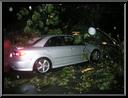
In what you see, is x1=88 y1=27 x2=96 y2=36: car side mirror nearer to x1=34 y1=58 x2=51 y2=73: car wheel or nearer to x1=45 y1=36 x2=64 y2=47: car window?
x1=45 y1=36 x2=64 y2=47: car window

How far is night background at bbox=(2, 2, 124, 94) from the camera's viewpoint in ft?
90.1

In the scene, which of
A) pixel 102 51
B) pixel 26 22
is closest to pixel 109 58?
pixel 102 51

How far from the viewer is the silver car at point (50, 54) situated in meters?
27.4

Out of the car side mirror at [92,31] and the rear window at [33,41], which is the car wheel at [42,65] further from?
the car side mirror at [92,31]

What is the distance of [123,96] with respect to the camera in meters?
27.5

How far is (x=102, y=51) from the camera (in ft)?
90.4

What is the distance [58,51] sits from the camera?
90.2 feet

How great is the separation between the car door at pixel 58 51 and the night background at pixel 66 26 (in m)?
0.21

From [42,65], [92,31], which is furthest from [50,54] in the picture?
[92,31]

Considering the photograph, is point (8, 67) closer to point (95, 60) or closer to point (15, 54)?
point (15, 54)

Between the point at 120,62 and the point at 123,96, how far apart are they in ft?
2.62

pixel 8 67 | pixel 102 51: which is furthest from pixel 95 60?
pixel 8 67

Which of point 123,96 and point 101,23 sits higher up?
point 101,23

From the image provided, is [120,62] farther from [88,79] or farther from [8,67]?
[8,67]
